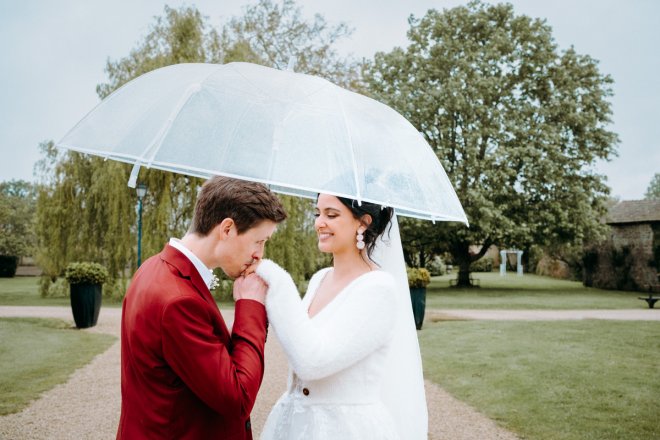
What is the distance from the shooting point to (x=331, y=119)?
7.97ft

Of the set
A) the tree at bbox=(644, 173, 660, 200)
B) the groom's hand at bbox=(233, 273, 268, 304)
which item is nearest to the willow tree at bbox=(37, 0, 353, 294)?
the groom's hand at bbox=(233, 273, 268, 304)

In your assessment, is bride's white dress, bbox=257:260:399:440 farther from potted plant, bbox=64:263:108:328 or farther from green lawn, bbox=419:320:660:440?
potted plant, bbox=64:263:108:328

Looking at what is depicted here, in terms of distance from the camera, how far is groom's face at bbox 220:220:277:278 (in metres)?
1.93

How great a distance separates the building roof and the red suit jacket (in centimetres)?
3437

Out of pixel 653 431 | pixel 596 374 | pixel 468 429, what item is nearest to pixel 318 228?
pixel 468 429

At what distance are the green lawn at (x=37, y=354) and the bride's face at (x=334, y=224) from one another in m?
5.15

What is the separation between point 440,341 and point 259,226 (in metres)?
9.63

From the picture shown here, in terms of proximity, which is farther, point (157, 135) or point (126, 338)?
point (157, 135)

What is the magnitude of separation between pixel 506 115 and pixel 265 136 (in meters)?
23.9

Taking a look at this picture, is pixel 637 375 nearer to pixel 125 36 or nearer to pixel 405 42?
pixel 125 36

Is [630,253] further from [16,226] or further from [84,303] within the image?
[16,226]

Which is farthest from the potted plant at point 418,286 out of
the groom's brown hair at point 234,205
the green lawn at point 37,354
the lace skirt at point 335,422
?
the groom's brown hair at point 234,205

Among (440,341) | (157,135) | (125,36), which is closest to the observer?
(157,135)

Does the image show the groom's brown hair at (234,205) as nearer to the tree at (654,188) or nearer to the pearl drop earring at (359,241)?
the pearl drop earring at (359,241)
